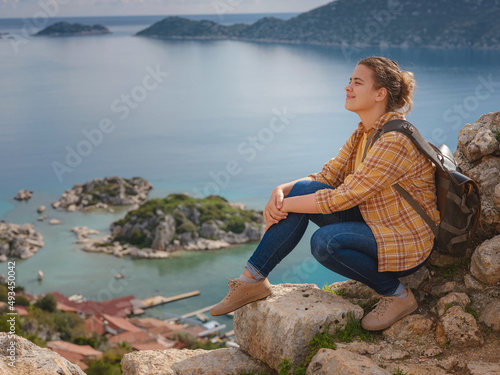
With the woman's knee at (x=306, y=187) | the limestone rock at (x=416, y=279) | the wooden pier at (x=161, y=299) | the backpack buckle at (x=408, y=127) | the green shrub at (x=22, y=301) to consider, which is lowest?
the wooden pier at (x=161, y=299)

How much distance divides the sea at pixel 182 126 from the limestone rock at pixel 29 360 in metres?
23.8

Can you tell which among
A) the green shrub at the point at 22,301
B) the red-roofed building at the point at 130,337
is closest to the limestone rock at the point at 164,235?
the green shrub at the point at 22,301

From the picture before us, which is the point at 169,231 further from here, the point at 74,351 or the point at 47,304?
the point at 74,351

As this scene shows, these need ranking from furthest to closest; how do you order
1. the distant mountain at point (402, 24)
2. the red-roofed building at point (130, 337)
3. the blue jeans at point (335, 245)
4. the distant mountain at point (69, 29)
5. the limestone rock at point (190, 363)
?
the distant mountain at point (69, 29) < the distant mountain at point (402, 24) < the red-roofed building at point (130, 337) < the limestone rock at point (190, 363) < the blue jeans at point (335, 245)

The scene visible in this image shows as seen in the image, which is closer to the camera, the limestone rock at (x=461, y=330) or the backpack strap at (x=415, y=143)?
the backpack strap at (x=415, y=143)

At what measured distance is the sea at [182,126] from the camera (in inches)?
1602

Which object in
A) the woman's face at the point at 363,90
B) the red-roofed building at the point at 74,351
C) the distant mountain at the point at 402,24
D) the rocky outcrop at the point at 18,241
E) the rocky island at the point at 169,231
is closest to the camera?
the woman's face at the point at 363,90

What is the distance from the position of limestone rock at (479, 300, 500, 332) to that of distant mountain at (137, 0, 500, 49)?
240ft

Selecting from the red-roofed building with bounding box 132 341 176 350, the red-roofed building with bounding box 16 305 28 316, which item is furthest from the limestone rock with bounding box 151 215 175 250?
the red-roofed building with bounding box 132 341 176 350

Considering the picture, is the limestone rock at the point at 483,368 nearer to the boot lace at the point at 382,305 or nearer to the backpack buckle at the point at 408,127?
the boot lace at the point at 382,305

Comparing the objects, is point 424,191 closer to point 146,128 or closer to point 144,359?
point 144,359

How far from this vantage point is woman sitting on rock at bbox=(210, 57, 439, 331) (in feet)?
7.89

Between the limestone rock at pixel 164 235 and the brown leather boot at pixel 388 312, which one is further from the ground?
the brown leather boot at pixel 388 312

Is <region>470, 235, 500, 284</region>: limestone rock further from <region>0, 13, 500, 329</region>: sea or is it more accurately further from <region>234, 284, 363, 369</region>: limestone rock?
<region>0, 13, 500, 329</region>: sea
